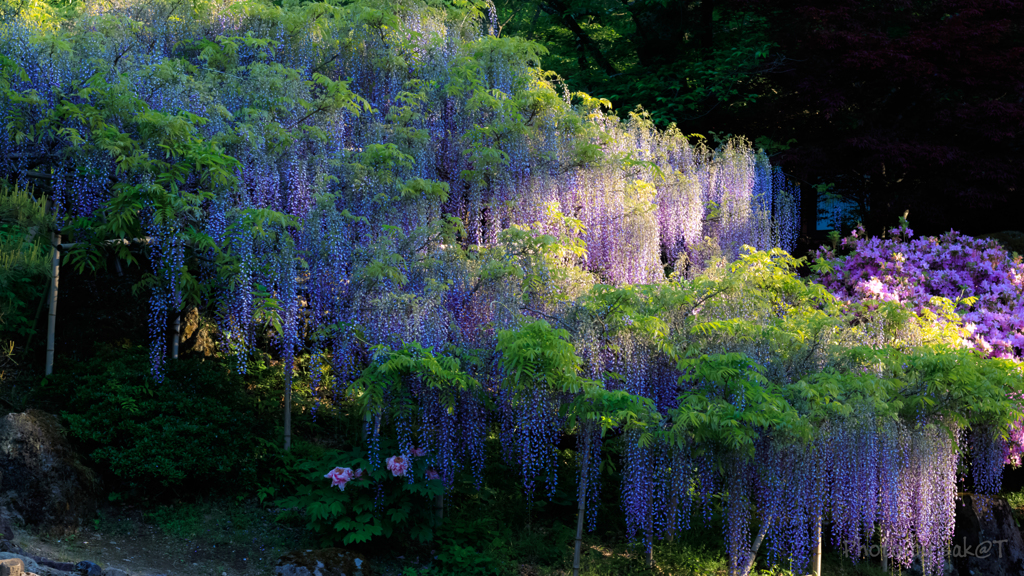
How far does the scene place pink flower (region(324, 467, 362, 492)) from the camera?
671cm

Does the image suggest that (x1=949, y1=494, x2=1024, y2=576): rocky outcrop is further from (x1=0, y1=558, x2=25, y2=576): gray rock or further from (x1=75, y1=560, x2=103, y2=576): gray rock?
(x1=0, y1=558, x2=25, y2=576): gray rock

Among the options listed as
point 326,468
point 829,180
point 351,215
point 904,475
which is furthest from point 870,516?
point 829,180

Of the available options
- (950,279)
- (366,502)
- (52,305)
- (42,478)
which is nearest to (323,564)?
Answer: (366,502)

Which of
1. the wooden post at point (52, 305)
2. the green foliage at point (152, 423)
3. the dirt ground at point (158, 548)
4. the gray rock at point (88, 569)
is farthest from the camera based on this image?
the wooden post at point (52, 305)

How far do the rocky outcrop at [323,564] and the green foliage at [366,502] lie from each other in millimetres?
147

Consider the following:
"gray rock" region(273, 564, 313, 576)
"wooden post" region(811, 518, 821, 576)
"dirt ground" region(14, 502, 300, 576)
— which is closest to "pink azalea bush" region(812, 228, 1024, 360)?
"wooden post" region(811, 518, 821, 576)

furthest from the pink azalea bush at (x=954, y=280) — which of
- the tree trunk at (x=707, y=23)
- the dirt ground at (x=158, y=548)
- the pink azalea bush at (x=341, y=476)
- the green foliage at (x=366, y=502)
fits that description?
the dirt ground at (x=158, y=548)

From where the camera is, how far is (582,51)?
1563cm

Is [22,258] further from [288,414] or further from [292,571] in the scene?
[292,571]

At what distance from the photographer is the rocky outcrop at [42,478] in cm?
666

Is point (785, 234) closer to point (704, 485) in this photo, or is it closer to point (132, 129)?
point (704, 485)

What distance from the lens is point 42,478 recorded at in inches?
266

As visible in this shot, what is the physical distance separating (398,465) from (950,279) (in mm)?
7128

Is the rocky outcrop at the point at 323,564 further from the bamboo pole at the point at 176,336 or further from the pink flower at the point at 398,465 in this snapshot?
the bamboo pole at the point at 176,336
